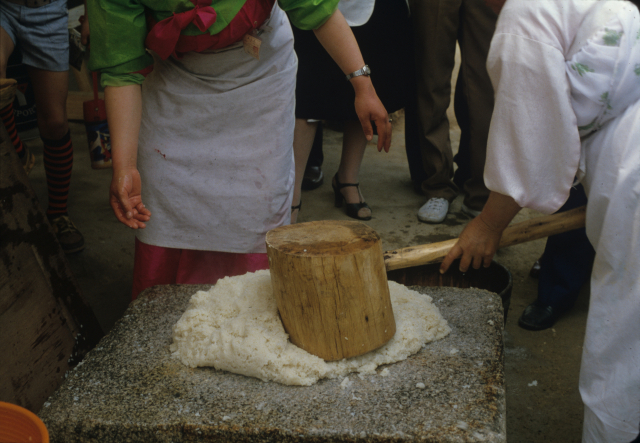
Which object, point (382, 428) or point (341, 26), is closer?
point (382, 428)

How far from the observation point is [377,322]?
110 cm

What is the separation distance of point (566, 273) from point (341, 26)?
1.29 metres

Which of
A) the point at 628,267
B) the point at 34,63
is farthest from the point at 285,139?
the point at 34,63

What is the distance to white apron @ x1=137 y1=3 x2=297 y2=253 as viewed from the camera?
4.88 feet

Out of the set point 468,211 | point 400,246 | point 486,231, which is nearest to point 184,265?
point 486,231

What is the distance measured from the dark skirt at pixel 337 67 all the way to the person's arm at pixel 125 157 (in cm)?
137

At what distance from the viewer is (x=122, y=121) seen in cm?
133

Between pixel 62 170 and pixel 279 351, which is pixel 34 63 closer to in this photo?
pixel 62 170

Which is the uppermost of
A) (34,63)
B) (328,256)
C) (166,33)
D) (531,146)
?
(166,33)

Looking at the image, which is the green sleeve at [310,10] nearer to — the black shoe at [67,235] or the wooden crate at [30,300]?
the wooden crate at [30,300]

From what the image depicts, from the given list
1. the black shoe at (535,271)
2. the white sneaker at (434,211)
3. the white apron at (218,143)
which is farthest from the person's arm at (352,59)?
the white sneaker at (434,211)

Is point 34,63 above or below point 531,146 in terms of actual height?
below

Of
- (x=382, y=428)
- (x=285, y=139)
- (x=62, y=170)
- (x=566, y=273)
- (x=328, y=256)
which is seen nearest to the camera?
(x=382, y=428)

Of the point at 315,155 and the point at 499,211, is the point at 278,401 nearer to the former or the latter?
the point at 499,211
